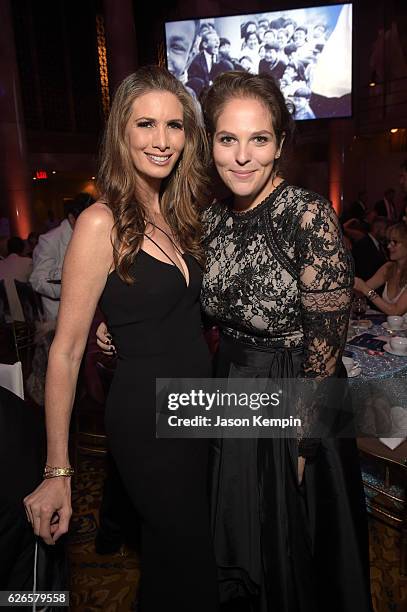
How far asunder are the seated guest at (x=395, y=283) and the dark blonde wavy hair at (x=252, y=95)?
190 cm

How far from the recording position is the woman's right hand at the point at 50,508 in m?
1.21

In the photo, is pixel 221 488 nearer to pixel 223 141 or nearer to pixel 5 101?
pixel 223 141

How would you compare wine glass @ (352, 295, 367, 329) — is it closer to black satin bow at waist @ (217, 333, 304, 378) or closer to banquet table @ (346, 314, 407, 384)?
banquet table @ (346, 314, 407, 384)

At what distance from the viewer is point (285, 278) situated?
1350 mm

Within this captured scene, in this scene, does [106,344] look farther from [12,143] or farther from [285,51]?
[12,143]

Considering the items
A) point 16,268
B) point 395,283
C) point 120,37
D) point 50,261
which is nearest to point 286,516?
point 395,283

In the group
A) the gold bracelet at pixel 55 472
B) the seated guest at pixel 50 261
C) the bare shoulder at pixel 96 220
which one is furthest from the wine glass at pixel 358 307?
the seated guest at pixel 50 261

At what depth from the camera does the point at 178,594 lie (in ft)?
4.64

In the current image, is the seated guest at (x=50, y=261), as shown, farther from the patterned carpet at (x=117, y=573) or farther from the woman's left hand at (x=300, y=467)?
the woman's left hand at (x=300, y=467)

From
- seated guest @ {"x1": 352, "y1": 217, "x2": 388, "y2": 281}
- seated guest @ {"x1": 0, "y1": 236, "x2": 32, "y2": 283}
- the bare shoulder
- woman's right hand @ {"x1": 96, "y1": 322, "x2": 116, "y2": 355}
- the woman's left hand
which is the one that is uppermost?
seated guest @ {"x1": 0, "y1": 236, "x2": 32, "y2": 283}

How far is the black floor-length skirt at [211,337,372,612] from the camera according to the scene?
144 centimetres

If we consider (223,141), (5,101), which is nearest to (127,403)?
(223,141)

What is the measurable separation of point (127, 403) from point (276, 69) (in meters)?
7.07

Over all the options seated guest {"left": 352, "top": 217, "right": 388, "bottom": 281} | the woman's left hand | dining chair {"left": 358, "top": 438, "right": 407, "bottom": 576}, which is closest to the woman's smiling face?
the woman's left hand
